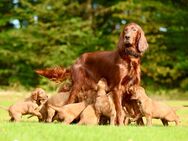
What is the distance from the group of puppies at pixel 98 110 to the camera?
10984mm

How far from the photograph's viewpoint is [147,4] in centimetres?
3612

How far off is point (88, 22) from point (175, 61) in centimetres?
574

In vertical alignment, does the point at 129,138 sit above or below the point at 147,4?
below

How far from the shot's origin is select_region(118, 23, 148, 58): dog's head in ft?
36.3

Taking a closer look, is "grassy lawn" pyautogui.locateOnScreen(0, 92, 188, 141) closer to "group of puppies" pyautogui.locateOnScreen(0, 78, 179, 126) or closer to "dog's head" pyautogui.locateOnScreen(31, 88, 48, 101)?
"group of puppies" pyautogui.locateOnScreen(0, 78, 179, 126)

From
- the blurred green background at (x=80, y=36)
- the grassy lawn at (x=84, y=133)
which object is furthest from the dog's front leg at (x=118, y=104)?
the blurred green background at (x=80, y=36)

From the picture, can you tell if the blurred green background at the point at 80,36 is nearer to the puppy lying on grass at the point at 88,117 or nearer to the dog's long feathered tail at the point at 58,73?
the dog's long feathered tail at the point at 58,73

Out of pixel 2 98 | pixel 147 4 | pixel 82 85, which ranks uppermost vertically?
pixel 147 4

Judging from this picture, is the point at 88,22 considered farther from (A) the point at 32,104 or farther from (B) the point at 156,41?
(A) the point at 32,104

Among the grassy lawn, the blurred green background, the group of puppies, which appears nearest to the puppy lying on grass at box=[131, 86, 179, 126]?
the group of puppies

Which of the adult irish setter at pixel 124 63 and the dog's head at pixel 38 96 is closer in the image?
the adult irish setter at pixel 124 63

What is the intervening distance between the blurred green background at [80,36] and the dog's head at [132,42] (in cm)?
2317

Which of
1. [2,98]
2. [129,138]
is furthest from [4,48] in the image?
[129,138]

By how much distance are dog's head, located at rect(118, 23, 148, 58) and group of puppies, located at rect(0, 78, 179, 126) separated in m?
0.66
